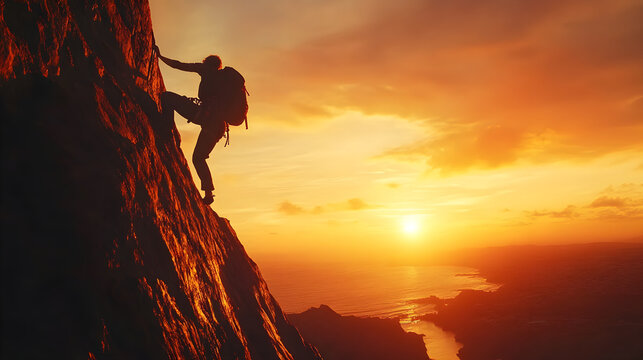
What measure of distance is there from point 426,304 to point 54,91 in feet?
597

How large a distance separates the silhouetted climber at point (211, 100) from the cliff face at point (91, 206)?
1177 millimetres

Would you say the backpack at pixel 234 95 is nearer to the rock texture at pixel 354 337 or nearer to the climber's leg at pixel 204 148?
the climber's leg at pixel 204 148

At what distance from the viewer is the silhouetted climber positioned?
11328 millimetres

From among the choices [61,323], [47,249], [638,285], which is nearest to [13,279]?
[47,249]

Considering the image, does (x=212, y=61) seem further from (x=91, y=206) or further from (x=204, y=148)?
(x=91, y=206)

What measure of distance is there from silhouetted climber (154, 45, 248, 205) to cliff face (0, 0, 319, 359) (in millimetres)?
1177

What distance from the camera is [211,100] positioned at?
11.5m

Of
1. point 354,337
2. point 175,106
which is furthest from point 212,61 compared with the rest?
point 354,337

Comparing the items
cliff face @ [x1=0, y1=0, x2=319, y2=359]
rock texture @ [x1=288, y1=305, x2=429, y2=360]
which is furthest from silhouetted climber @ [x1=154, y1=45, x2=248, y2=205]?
rock texture @ [x1=288, y1=305, x2=429, y2=360]

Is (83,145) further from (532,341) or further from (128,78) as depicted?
(532,341)

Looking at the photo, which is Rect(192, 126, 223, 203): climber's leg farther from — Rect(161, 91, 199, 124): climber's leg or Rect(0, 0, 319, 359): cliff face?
Rect(0, 0, 319, 359): cliff face

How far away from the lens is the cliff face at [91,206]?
4855mm

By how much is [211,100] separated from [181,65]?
1.57m

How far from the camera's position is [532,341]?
80812 millimetres
